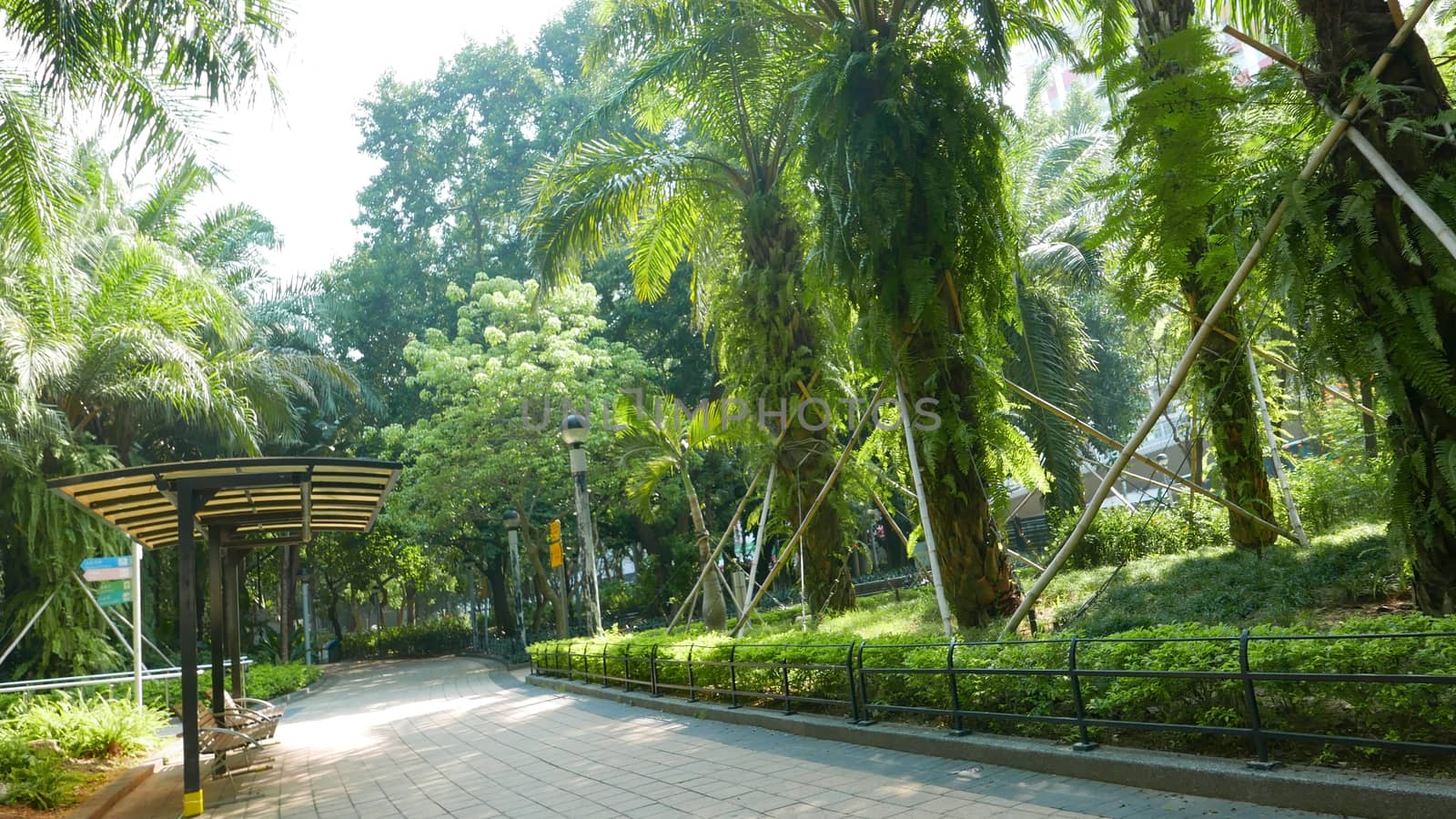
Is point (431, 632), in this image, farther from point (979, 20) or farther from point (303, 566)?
point (979, 20)

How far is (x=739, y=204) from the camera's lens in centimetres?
1415

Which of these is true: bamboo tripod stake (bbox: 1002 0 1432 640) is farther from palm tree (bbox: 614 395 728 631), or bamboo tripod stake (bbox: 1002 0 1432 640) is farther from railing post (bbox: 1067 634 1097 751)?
palm tree (bbox: 614 395 728 631)

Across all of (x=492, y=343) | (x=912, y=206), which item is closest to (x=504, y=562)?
(x=492, y=343)

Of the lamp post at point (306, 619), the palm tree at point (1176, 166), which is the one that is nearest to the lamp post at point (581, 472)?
the palm tree at point (1176, 166)

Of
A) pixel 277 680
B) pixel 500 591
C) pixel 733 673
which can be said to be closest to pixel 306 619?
pixel 500 591

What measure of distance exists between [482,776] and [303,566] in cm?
3211

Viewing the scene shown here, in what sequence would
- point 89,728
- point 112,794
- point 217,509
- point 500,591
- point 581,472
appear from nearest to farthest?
point 112,794 → point 217,509 → point 89,728 → point 581,472 → point 500,591

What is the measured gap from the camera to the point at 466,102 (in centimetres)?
3972

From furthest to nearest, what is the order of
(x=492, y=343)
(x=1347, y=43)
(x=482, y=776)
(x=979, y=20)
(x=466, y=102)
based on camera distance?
(x=466, y=102) → (x=492, y=343) → (x=979, y=20) → (x=482, y=776) → (x=1347, y=43)

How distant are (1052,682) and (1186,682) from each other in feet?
3.74

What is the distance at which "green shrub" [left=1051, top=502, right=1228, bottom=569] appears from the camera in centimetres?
1319

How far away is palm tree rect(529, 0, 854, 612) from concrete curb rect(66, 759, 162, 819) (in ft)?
25.2

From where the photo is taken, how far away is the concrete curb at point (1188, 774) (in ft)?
14.9

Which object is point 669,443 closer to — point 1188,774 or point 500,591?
point 1188,774
